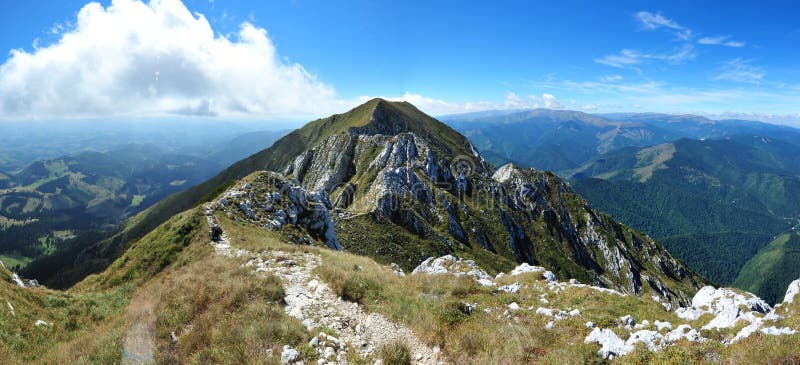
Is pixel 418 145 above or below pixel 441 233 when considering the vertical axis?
above

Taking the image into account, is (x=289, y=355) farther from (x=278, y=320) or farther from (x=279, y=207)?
(x=279, y=207)

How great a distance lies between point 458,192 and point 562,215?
52.7 meters

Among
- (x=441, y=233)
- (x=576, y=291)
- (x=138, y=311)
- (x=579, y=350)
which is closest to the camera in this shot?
(x=579, y=350)

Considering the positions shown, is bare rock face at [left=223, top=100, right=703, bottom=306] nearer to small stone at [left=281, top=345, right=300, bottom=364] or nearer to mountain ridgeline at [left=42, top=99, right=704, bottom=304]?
mountain ridgeline at [left=42, top=99, right=704, bottom=304]

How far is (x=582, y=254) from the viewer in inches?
5044

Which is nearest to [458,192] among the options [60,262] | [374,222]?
[374,222]

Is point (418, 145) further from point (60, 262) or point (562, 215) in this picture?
point (60, 262)

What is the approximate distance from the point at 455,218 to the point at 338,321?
9077 cm

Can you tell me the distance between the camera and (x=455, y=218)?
10056cm

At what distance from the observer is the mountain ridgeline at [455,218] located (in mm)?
73200

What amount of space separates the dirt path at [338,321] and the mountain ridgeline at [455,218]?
130 feet

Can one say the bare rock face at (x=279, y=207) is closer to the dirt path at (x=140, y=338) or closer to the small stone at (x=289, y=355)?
the dirt path at (x=140, y=338)

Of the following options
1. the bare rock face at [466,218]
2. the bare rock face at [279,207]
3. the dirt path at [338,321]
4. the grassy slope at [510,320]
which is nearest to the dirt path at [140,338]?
the dirt path at [338,321]

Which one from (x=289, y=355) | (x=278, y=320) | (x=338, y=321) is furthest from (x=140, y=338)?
(x=338, y=321)
